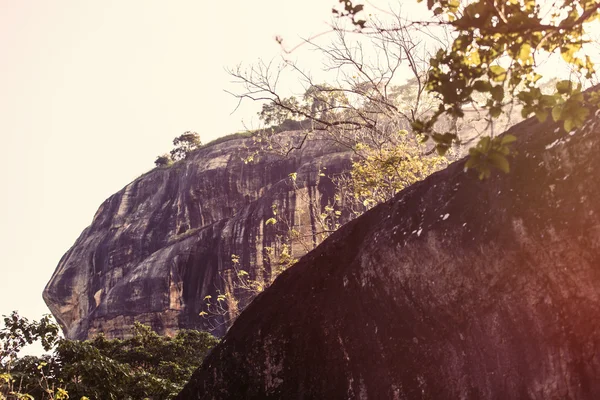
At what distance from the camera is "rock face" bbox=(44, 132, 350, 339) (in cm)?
3500

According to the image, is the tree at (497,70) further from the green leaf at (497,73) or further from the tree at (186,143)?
the tree at (186,143)

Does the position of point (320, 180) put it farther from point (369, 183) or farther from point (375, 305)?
point (375, 305)

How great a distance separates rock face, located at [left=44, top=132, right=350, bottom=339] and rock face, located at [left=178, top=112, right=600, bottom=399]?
81.5ft

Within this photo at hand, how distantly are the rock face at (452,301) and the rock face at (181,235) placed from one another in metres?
24.8

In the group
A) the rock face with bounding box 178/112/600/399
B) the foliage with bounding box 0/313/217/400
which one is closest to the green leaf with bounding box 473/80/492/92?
the rock face with bounding box 178/112/600/399

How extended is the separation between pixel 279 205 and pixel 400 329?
3058 centimetres

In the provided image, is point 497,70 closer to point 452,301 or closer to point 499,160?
point 499,160

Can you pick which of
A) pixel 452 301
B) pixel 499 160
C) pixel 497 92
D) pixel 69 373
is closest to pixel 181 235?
pixel 69 373

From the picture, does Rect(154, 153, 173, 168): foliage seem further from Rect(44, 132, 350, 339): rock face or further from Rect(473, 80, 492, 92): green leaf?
Rect(473, 80, 492, 92): green leaf

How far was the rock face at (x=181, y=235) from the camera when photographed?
35.0 metres

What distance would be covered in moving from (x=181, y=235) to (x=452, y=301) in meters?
40.0

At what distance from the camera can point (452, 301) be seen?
4.09 metres

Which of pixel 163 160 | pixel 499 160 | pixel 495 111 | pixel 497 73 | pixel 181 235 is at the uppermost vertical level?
pixel 163 160

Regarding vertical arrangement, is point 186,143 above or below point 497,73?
above
